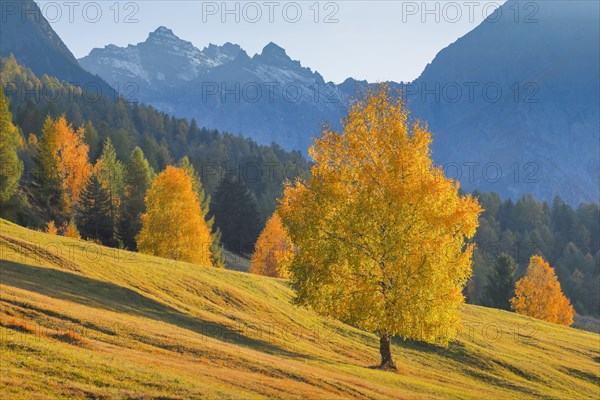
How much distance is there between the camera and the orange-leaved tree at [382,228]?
30.6 metres

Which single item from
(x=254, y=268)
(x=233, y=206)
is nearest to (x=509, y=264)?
(x=254, y=268)

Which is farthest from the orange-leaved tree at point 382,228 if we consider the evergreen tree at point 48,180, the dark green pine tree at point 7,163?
the evergreen tree at point 48,180

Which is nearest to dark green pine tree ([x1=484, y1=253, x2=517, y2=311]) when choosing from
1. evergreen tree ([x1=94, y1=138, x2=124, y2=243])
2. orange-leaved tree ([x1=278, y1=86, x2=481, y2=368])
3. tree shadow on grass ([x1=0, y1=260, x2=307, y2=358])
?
evergreen tree ([x1=94, y1=138, x2=124, y2=243])

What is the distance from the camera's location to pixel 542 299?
9150 centimetres

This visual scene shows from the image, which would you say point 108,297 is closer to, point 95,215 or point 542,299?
point 95,215

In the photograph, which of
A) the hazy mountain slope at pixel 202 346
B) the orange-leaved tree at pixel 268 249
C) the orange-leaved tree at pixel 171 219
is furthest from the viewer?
the orange-leaved tree at pixel 268 249

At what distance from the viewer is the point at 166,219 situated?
6375cm

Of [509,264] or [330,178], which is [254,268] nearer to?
[509,264]

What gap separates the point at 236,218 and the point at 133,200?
128 ft

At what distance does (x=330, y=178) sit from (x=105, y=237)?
205ft

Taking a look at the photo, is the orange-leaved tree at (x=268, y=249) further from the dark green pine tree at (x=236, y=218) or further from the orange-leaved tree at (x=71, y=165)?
the dark green pine tree at (x=236, y=218)

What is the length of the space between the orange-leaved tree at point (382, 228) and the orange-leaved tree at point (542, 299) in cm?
6586

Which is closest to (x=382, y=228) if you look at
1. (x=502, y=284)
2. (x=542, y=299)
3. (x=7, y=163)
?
(x=7, y=163)

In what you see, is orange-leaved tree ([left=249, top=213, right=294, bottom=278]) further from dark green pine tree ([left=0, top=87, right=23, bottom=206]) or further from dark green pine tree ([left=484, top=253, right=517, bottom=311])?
dark green pine tree ([left=484, top=253, right=517, bottom=311])
